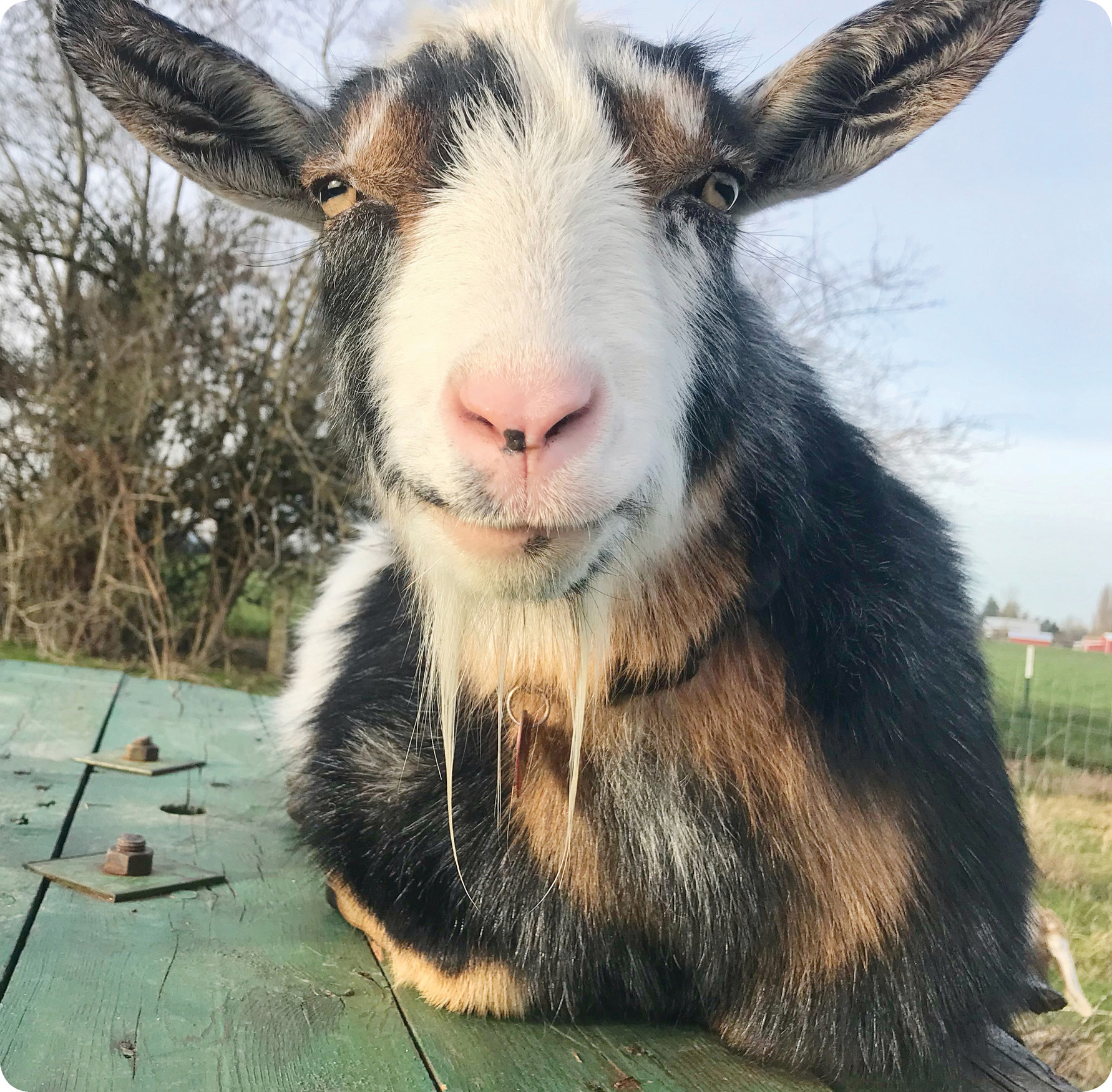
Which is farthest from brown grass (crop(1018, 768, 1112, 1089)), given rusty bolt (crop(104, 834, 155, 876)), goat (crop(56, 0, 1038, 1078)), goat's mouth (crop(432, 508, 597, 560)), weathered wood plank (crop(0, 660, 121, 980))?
weathered wood plank (crop(0, 660, 121, 980))

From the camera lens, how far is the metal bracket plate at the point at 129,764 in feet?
6.76

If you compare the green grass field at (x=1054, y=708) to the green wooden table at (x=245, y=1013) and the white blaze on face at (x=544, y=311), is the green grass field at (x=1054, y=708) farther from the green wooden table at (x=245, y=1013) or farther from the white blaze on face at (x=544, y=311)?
the white blaze on face at (x=544, y=311)

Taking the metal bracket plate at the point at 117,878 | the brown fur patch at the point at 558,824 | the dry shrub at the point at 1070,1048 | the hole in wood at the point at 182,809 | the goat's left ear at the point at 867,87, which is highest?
the goat's left ear at the point at 867,87

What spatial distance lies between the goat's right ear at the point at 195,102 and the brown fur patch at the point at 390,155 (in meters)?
0.24

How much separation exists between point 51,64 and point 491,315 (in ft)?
5.40

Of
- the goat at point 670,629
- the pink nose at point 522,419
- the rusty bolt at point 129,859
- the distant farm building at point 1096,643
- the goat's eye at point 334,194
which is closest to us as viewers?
the pink nose at point 522,419

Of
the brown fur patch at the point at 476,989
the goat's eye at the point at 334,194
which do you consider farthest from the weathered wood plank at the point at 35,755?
the goat's eye at the point at 334,194

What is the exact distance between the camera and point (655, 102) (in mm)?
1128

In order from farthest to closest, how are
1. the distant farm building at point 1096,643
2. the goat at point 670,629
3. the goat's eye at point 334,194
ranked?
the distant farm building at point 1096,643 → the goat's eye at point 334,194 → the goat at point 670,629

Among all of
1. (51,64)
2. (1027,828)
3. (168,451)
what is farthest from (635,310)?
(168,451)

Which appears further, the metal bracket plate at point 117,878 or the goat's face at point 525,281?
the metal bracket plate at point 117,878

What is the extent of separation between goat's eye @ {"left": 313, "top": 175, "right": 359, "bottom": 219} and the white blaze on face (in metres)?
0.09

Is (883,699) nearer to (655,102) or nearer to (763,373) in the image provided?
(763,373)

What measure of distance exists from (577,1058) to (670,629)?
0.48m
